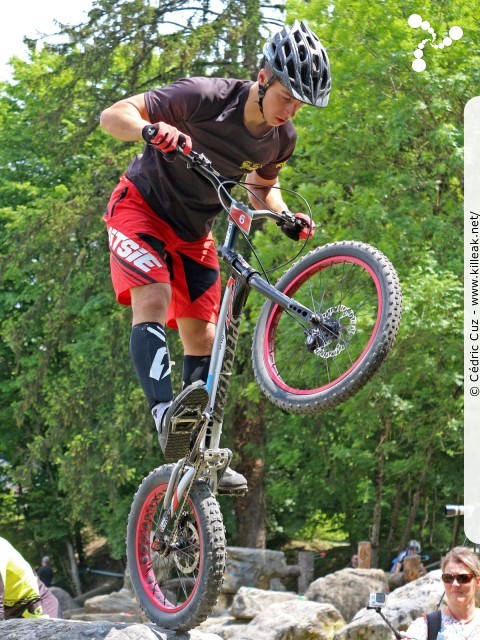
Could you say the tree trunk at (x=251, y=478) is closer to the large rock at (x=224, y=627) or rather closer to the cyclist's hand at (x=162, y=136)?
the large rock at (x=224, y=627)

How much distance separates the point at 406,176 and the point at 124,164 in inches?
287

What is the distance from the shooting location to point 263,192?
5902 millimetres

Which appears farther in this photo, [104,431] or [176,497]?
[104,431]

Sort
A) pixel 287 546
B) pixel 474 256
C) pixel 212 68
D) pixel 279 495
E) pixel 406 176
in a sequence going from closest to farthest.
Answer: pixel 474 256 → pixel 406 176 → pixel 212 68 → pixel 279 495 → pixel 287 546

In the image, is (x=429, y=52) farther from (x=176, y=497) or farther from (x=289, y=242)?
(x=176, y=497)

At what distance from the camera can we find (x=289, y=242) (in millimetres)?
19266

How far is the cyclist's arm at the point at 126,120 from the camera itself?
4.91 metres

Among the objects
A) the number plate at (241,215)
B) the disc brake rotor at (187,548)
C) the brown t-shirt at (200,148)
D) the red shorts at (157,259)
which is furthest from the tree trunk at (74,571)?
the number plate at (241,215)

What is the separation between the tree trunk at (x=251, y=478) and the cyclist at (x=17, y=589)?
17.7 meters

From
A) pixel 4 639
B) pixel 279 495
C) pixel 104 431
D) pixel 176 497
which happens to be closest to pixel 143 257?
pixel 176 497

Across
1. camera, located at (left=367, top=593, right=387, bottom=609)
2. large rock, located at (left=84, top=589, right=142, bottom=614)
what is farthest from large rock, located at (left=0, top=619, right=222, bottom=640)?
large rock, located at (left=84, top=589, right=142, bottom=614)

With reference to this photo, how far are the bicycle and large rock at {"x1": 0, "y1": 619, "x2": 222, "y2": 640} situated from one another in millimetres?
123

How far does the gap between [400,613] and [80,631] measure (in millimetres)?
6276

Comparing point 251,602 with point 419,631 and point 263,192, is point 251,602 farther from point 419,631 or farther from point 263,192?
point 419,631
